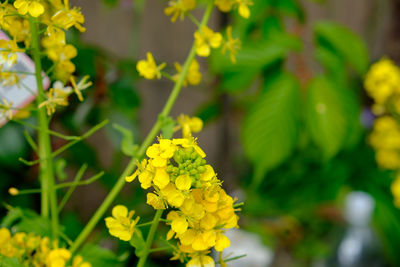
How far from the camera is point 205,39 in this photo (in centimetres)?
33

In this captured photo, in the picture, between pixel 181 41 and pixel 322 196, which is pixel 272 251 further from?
pixel 181 41

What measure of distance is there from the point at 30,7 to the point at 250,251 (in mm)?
815

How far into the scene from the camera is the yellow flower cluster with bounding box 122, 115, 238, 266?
207 mm

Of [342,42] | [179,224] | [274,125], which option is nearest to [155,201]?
[179,224]

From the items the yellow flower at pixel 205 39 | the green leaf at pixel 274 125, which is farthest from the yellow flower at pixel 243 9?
the green leaf at pixel 274 125

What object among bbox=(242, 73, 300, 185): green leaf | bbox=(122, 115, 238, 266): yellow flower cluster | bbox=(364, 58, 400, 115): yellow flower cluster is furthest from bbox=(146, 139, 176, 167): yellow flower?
bbox=(364, 58, 400, 115): yellow flower cluster

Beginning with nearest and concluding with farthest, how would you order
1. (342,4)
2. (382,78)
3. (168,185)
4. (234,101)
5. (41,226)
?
(168,185) → (41,226) → (382,78) → (234,101) → (342,4)

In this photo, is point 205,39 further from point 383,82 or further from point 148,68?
point 383,82

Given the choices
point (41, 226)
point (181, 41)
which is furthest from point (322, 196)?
point (41, 226)

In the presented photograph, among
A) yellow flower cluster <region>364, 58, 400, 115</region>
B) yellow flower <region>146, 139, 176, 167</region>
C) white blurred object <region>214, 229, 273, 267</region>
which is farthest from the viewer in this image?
white blurred object <region>214, 229, 273, 267</region>

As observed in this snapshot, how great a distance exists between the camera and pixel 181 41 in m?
0.96

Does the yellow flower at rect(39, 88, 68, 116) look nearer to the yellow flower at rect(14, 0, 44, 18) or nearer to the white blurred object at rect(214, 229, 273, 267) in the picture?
the yellow flower at rect(14, 0, 44, 18)

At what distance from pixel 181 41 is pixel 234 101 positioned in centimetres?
23

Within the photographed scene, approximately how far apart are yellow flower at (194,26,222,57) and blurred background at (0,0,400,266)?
184 mm
